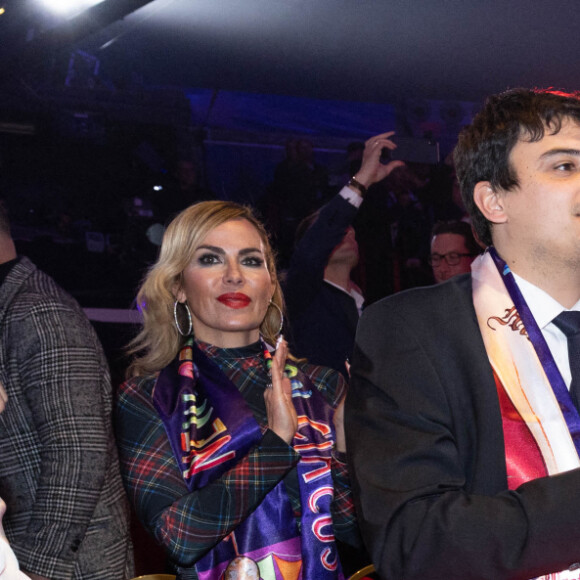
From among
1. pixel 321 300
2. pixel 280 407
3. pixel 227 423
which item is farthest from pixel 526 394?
pixel 321 300

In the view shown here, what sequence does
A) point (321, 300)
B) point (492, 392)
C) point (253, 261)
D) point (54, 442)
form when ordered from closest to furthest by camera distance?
point (492, 392) → point (54, 442) → point (253, 261) → point (321, 300)

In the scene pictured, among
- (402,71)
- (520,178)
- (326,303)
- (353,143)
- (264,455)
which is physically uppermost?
(402,71)

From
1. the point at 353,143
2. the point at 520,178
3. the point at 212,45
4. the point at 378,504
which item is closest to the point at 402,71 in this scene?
the point at 353,143

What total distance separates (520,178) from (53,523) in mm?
1375

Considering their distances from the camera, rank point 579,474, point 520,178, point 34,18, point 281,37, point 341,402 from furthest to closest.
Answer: point 281,37
point 34,18
point 341,402
point 520,178
point 579,474

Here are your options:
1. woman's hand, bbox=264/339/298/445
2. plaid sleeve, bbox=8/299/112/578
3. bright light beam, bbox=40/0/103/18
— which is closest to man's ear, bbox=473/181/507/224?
woman's hand, bbox=264/339/298/445

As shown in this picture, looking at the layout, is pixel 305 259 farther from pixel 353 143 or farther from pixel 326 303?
pixel 353 143

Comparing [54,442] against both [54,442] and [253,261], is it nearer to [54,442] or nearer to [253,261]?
[54,442]

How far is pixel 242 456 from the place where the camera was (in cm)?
202

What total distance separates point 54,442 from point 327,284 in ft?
6.17

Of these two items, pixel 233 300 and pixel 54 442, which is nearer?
pixel 54 442

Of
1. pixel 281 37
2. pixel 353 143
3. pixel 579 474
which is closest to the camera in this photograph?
pixel 579 474

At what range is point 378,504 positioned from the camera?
1210mm

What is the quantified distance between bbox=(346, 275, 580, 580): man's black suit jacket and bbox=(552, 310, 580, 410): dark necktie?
0.53 ft
